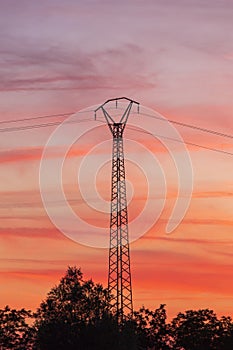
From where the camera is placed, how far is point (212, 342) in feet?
653

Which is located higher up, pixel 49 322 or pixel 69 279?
pixel 69 279

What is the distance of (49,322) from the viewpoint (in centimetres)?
14912

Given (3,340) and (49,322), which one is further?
(3,340)

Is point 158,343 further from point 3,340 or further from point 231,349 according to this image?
point 3,340

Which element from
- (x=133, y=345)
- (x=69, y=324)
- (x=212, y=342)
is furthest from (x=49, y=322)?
(x=212, y=342)

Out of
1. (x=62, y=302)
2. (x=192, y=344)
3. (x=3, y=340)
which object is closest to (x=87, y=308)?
(x=62, y=302)

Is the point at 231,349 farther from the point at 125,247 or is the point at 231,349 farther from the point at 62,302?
the point at 125,247

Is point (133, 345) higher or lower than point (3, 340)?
lower

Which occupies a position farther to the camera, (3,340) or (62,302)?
(3,340)

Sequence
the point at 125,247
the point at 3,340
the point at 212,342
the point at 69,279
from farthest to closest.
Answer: the point at 212,342
the point at 3,340
the point at 69,279
the point at 125,247

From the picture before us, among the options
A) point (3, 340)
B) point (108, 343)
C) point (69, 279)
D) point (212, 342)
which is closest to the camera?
point (108, 343)

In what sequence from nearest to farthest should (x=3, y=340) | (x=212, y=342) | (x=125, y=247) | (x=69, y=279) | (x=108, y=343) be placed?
(x=125, y=247), (x=108, y=343), (x=69, y=279), (x=3, y=340), (x=212, y=342)

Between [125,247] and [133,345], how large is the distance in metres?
31.3

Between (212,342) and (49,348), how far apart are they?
62.4m
